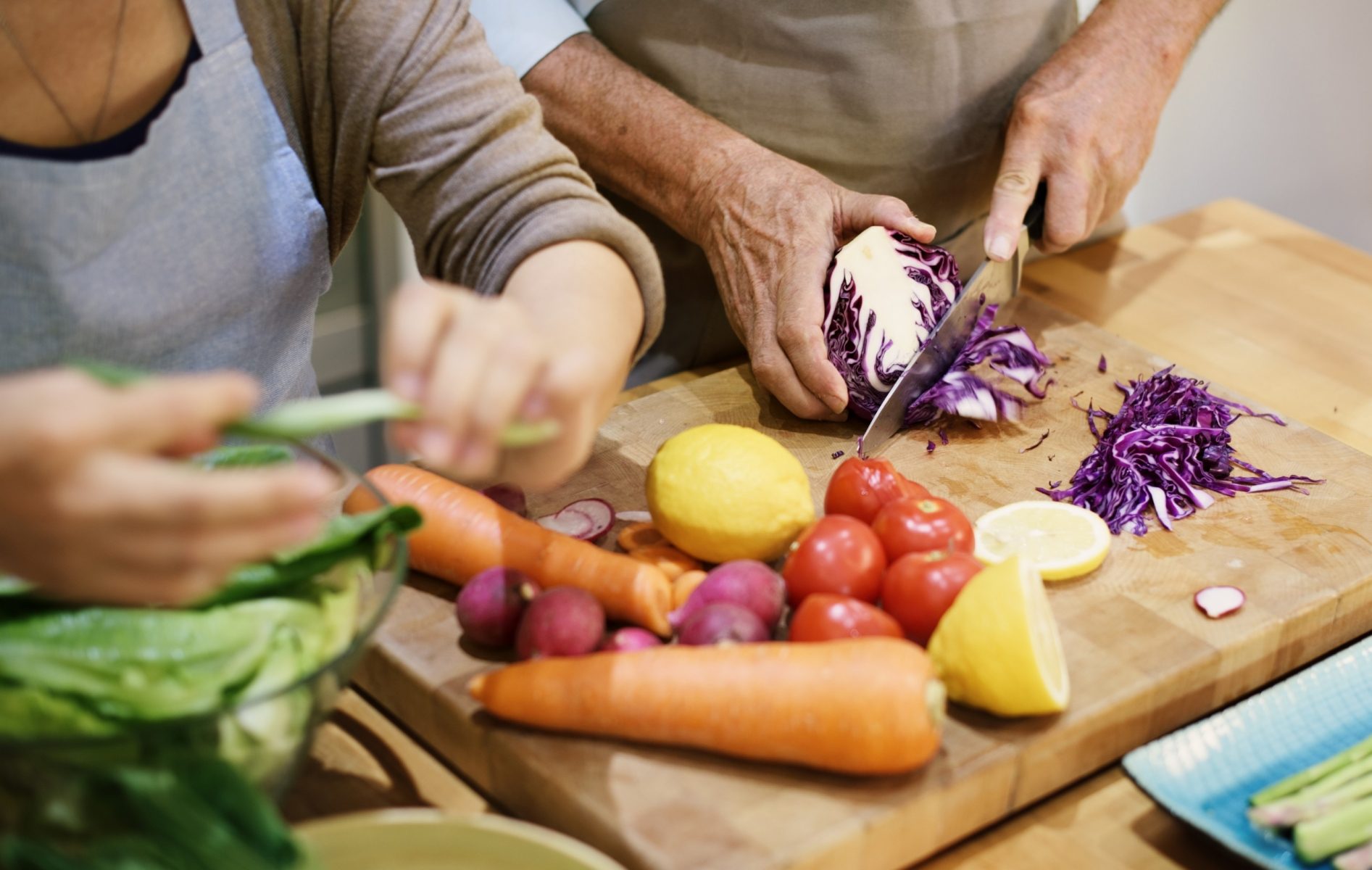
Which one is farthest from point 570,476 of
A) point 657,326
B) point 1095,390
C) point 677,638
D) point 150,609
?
point 1095,390

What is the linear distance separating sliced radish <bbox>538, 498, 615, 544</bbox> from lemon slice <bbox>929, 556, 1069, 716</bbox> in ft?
1.41

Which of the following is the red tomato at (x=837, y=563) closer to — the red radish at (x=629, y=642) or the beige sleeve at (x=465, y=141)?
the red radish at (x=629, y=642)

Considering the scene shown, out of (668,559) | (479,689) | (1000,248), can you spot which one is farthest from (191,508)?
(1000,248)

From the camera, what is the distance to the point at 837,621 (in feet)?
3.95

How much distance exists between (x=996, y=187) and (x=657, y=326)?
812mm

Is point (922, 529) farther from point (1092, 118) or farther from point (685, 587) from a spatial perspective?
point (1092, 118)

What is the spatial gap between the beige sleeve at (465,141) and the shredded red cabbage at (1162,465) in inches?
24.5

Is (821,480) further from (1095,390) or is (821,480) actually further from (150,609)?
(150,609)

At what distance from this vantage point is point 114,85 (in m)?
1.33

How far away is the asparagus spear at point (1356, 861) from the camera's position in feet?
3.48

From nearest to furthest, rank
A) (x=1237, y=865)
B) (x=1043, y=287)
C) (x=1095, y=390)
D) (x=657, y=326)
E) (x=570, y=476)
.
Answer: (x=1237, y=865), (x=657, y=326), (x=570, y=476), (x=1095, y=390), (x=1043, y=287)

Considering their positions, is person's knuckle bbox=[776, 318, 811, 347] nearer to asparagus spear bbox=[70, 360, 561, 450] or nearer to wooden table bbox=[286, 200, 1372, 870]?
wooden table bbox=[286, 200, 1372, 870]

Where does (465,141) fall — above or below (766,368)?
above

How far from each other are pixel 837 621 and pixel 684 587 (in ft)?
0.63
